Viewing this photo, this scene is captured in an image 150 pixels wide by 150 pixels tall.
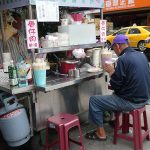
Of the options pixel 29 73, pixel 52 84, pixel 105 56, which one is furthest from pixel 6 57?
pixel 105 56

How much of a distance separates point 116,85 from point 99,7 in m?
1.55

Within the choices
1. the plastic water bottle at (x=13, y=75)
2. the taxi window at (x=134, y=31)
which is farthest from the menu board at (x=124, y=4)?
the plastic water bottle at (x=13, y=75)

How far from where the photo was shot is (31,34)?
3.09 m

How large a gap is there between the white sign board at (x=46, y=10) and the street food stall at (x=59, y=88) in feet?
0.31

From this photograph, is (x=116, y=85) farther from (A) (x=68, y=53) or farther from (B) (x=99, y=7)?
(B) (x=99, y=7)

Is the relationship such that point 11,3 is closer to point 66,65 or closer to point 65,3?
point 65,3

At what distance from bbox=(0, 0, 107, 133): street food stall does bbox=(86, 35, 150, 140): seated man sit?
0.43 metres

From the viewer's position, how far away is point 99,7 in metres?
4.20

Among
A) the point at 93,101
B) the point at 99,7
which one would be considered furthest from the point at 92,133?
the point at 99,7

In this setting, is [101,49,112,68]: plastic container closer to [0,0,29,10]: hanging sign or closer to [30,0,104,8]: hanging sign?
[30,0,104,8]: hanging sign

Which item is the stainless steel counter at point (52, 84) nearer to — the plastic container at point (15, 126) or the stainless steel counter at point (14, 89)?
the stainless steel counter at point (14, 89)

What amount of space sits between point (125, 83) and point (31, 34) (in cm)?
136

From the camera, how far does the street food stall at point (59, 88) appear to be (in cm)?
315

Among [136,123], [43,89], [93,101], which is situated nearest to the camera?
[43,89]
